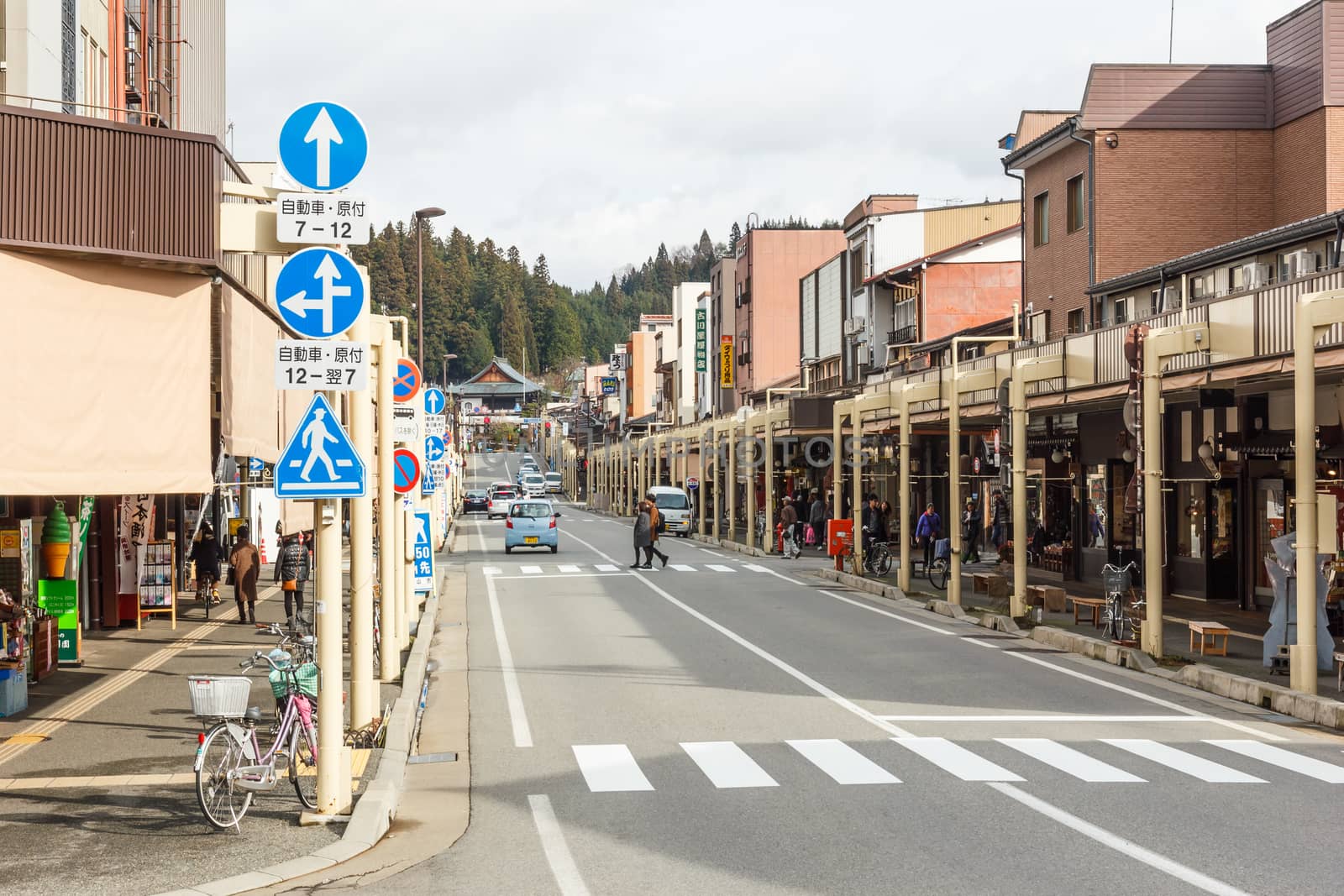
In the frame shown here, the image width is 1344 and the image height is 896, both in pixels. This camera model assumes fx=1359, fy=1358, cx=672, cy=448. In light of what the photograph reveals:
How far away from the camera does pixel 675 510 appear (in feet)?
196

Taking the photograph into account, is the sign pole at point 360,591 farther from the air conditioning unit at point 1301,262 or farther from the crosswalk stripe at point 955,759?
the air conditioning unit at point 1301,262

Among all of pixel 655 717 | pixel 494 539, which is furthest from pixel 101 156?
pixel 494 539

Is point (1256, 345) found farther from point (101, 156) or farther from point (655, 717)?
point (101, 156)

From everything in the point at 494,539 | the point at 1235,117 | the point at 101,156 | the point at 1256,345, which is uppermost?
the point at 1235,117

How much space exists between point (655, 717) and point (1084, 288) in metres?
22.4

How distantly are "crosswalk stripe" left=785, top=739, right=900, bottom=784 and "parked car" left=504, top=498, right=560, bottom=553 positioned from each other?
3222 cm

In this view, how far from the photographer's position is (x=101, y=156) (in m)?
11.2

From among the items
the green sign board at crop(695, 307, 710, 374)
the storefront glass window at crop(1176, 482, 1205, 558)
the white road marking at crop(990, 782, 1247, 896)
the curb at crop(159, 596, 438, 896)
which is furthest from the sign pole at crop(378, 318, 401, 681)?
the green sign board at crop(695, 307, 710, 374)

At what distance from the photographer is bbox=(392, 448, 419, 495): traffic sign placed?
1845cm

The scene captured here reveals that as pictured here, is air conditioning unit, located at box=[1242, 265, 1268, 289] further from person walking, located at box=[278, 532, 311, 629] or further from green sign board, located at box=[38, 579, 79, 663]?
green sign board, located at box=[38, 579, 79, 663]

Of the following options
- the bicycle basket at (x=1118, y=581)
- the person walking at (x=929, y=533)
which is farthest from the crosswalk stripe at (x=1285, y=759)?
the person walking at (x=929, y=533)

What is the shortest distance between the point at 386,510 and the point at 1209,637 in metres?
10.8

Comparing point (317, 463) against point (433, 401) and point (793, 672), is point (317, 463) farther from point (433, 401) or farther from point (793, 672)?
point (433, 401)

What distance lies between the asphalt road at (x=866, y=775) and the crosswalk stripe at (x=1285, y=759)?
0.05 m
